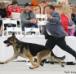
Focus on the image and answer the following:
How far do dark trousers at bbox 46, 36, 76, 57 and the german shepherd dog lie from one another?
0.27 m

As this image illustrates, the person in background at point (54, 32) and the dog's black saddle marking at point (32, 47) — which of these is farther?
the person in background at point (54, 32)

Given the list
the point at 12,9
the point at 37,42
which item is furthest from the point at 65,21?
the point at 12,9

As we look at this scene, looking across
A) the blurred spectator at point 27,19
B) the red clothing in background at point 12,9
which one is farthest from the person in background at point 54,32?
the red clothing in background at point 12,9

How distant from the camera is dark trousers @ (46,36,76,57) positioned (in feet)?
35.0

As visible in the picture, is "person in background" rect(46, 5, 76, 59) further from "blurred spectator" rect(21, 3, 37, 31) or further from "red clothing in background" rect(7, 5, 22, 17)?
"red clothing in background" rect(7, 5, 22, 17)

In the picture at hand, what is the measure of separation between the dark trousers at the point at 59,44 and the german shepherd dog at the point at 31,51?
27 centimetres

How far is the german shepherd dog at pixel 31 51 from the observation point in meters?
10.2

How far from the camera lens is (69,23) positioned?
1265 centimetres

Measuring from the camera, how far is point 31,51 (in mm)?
10289

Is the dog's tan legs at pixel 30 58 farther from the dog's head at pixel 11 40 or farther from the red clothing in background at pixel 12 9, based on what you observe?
the red clothing in background at pixel 12 9

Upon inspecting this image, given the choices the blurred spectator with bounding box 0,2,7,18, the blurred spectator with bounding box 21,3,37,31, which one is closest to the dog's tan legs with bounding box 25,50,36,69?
the blurred spectator with bounding box 21,3,37,31

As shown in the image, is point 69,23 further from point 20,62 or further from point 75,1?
point 75,1

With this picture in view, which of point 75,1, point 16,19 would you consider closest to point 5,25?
point 16,19

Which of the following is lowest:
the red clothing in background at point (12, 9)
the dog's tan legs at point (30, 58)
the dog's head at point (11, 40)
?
the dog's tan legs at point (30, 58)
